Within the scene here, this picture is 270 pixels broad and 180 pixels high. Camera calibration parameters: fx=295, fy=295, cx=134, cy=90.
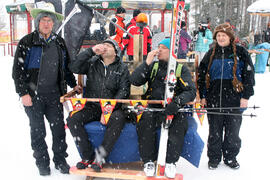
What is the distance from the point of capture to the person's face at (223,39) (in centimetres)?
357

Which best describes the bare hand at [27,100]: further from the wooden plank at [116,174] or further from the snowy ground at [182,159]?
the wooden plank at [116,174]

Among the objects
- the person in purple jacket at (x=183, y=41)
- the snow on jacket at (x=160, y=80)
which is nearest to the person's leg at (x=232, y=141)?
the snow on jacket at (x=160, y=80)

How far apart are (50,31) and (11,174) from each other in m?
1.81

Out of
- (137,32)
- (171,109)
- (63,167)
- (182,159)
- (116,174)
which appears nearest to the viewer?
(171,109)

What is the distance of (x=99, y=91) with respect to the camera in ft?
11.6

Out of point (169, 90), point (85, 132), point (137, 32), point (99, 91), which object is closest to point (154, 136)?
point (169, 90)

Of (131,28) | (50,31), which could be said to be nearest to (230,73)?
(50,31)

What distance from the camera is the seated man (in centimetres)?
321

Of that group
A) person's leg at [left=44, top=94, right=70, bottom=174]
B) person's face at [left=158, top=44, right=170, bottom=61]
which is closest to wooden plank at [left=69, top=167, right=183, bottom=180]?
person's leg at [left=44, top=94, right=70, bottom=174]

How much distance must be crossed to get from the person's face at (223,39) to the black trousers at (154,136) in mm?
1059

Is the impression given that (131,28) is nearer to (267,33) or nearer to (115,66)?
(115,66)

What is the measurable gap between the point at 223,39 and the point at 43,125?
239 cm

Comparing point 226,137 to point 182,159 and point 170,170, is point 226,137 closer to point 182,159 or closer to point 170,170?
point 182,159

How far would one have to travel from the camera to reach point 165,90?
3143 mm
